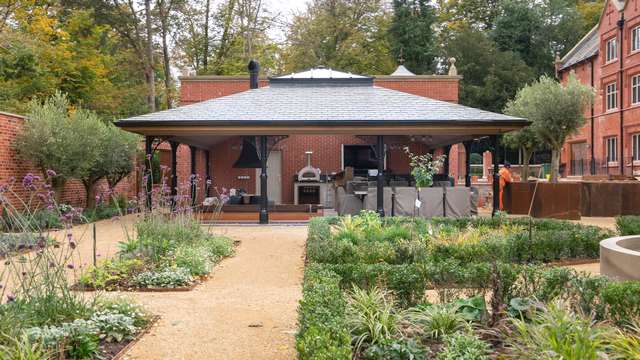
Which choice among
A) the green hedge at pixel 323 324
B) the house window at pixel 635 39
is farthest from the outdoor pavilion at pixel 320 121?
the house window at pixel 635 39

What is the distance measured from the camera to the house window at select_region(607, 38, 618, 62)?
107ft

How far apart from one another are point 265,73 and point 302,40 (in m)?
3.36

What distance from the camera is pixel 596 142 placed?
34.6 meters

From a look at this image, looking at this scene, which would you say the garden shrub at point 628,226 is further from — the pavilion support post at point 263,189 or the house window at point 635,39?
the house window at point 635,39

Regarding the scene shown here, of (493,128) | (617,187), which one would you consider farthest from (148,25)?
(617,187)

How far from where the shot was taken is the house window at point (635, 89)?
98.9 ft

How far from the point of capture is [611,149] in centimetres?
3303

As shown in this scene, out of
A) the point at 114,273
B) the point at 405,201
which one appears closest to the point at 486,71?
the point at 405,201

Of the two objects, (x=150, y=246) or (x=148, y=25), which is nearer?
(x=150, y=246)

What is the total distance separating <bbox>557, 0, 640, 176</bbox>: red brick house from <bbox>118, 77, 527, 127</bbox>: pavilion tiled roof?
1585 cm

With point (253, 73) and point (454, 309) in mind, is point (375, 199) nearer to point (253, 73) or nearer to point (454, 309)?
point (253, 73)

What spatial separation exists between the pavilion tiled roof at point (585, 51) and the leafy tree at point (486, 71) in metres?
2.90

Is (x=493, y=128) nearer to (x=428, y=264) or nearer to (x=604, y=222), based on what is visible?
(x=604, y=222)

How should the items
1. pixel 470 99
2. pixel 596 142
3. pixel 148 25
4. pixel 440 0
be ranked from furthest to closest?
pixel 440 0 → pixel 470 99 → pixel 596 142 → pixel 148 25
